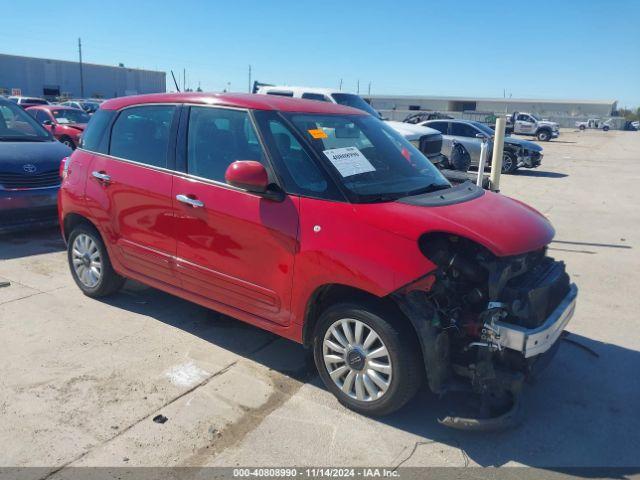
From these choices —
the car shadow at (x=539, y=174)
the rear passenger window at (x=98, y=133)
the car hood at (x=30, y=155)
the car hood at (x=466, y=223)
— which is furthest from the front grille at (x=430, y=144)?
the car hood at (x=466, y=223)

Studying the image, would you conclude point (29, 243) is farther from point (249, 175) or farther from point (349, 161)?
point (349, 161)

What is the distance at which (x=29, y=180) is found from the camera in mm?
7266

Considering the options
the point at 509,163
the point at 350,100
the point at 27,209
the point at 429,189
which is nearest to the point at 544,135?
the point at 509,163

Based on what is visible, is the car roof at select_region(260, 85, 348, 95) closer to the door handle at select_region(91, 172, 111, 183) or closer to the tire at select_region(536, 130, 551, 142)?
the door handle at select_region(91, 172, 111, 183)

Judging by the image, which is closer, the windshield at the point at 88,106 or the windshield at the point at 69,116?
the windshield at the point at 69,116

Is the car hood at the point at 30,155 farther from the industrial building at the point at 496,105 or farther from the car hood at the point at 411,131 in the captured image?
the industrial building at the point at 496,105

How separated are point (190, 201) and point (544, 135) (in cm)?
3982

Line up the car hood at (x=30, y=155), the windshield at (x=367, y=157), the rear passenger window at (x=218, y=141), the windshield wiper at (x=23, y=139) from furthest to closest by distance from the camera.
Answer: the windshield wiper at (x=23, y=139) < the car hood at (x=30, y=155) < the rear passenger window at (x=218, y=141) < the windshield at (x=367, y=157)

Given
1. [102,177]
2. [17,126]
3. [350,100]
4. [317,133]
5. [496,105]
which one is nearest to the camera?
[317,133]

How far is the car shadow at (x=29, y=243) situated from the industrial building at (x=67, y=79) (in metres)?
61.7

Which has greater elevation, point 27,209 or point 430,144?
point 430,144

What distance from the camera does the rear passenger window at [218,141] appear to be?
400cm

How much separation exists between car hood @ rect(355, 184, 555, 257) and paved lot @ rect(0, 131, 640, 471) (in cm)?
119

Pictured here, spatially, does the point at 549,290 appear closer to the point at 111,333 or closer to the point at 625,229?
the point at 111,333
